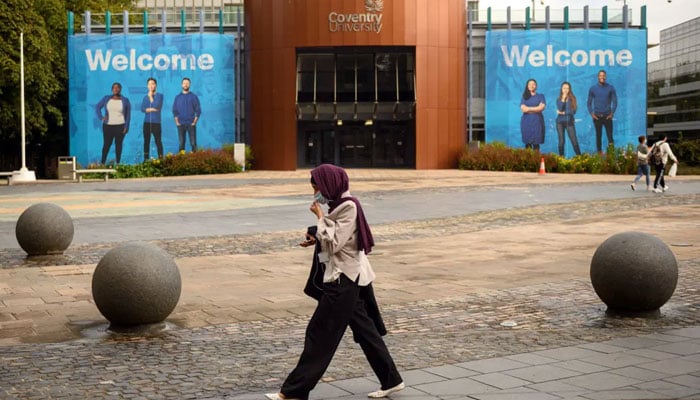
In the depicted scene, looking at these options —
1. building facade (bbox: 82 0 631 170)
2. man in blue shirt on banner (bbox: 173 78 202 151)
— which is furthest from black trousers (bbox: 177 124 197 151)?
building facade (bbox: 82 0 631 170)

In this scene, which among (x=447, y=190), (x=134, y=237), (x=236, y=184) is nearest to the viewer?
(x=134, y=237)

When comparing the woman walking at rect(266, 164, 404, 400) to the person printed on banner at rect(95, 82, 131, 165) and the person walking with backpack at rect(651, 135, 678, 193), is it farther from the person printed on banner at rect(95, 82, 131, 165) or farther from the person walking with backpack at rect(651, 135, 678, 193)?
the person printed on banner at rect(95, 82, 131, 165)

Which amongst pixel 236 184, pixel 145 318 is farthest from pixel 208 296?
pixel 236 184

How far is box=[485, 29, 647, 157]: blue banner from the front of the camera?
47.2m

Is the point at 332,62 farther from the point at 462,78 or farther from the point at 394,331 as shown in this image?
the point at 394,331

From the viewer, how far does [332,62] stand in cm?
4981

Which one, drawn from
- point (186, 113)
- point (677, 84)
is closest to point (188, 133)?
point (186, 113)

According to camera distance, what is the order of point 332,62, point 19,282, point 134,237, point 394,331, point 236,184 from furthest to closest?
point 332,62 < point 236,184 < point 134,237 < point 19,282 < point 394,331

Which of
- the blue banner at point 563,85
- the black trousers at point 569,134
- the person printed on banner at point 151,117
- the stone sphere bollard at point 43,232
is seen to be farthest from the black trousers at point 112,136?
the stone sphere bollard at point 43,232

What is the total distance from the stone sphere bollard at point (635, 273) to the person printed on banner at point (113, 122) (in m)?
41.5

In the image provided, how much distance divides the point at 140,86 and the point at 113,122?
2.46 metres

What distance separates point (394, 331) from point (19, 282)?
5.73 meters

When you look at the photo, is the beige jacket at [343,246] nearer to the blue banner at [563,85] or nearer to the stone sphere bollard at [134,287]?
the stone sphere bollard at [134,287]

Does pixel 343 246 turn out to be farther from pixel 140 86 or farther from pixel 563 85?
pixel 140 86
